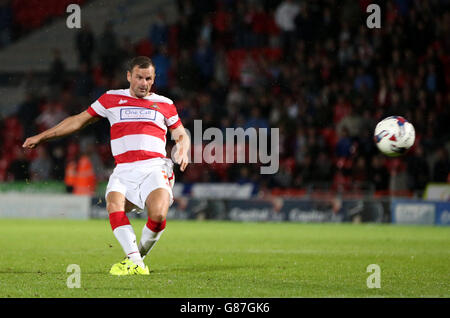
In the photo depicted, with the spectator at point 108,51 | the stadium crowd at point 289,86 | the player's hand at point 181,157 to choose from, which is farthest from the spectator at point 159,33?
the player's hand at point 181,157

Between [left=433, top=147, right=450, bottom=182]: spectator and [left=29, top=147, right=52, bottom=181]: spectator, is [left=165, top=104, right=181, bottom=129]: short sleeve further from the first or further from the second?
[left=29, top=147, right=52, bottom=181]: spectator

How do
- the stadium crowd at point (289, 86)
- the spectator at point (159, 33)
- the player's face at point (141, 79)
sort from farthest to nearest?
the spectator at point (159, 33)
the stadium crowd at point (289, 86)
the player's face at point (141, 79)

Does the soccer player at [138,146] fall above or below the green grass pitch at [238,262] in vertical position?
above

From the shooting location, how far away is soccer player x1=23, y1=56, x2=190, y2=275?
26.9 ft

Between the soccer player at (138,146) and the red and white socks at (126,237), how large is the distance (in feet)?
0.05

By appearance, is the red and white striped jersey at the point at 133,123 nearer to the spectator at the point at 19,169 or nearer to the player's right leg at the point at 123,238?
the player's right leg at the point at 123,238

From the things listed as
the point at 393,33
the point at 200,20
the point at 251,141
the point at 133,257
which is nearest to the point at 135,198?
the point at 133,257

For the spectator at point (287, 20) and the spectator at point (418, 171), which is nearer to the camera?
the spectator at point (418, 171)

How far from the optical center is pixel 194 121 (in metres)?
20.6

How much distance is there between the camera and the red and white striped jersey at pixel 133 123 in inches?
329

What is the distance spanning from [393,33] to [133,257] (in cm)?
1393

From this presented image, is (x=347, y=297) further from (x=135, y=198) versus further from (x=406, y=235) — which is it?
(x=406, y=235)

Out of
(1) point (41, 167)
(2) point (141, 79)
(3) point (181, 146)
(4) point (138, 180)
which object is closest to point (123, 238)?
(4) point (138, 180)
